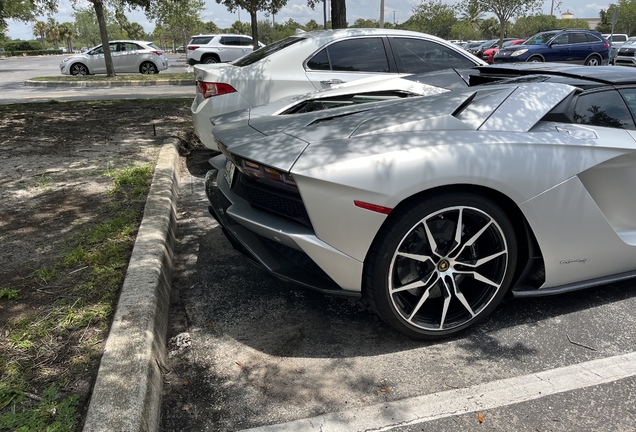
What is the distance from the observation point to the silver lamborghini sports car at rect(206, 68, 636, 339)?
2350mm

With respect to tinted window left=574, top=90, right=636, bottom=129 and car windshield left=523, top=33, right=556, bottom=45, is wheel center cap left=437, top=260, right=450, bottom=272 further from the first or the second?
car windshield left=523, top=33, right=556, bottom=45

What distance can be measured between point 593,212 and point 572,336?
2.29ft

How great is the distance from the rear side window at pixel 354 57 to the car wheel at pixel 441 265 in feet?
11.5

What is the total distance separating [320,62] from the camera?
5527mm

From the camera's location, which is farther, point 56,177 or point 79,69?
point 79,69

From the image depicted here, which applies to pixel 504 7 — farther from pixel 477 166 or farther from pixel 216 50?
pixel 477 166

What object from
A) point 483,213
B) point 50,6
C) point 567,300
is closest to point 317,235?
point 483,213

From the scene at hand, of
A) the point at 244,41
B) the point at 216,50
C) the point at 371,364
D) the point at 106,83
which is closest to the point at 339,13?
the point at 371,364

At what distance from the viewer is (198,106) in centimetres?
536

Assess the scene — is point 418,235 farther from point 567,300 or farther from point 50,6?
point 50,6

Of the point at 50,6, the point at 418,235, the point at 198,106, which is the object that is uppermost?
the point at 50,6

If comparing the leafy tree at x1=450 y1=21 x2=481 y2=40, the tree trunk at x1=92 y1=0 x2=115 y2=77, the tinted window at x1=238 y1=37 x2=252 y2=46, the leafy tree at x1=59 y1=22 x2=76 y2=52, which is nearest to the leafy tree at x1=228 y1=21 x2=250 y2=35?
the leafy tree at x1=450 y1=21 x2=481 y2=40

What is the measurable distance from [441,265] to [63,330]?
1959mm

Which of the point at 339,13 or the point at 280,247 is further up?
the point at 339,13
